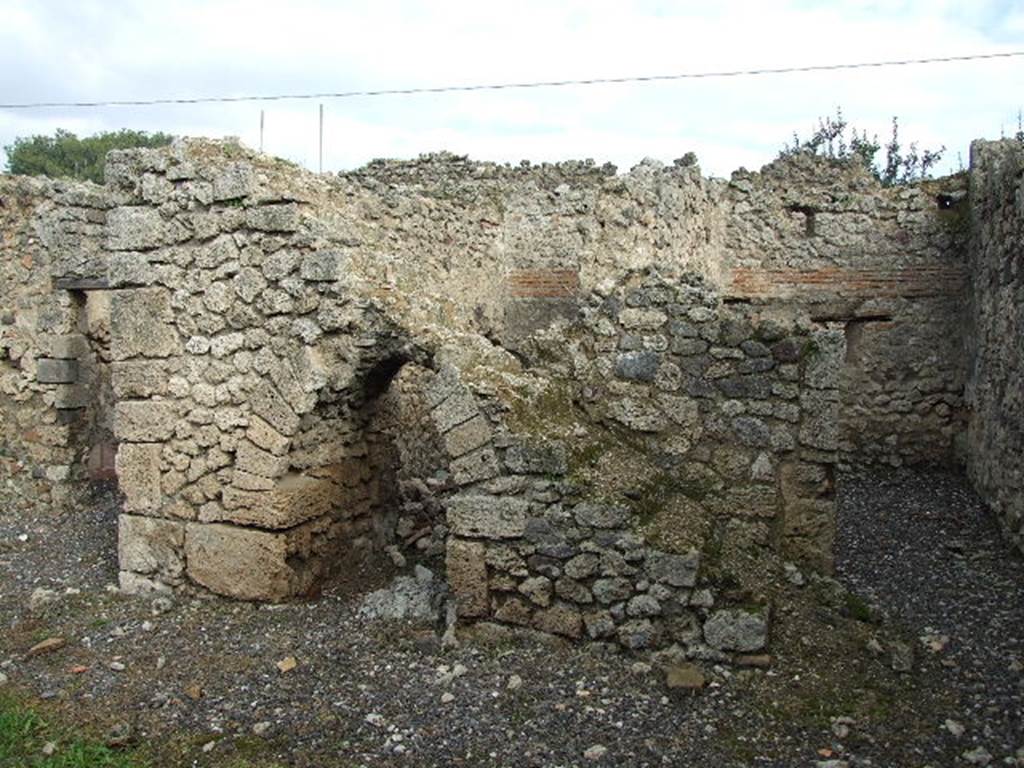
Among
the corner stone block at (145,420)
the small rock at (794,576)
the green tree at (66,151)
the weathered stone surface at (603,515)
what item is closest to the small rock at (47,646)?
the corner stone block at (145,420)

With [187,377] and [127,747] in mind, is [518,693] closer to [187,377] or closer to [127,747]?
[127,747]

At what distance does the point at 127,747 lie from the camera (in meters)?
4.17

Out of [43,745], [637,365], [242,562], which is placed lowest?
[43,745]

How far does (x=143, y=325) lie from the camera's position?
5.98 metres

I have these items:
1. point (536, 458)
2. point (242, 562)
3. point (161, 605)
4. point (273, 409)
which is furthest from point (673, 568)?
point (161, 605)

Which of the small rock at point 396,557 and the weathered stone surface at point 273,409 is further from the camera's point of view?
the small rock at point 396,557

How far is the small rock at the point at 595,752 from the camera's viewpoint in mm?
3920

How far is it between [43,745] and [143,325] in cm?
277

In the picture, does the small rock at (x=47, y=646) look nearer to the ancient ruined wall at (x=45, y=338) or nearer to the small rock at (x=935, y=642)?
the ancient ruined wall at (x=45, y=338)

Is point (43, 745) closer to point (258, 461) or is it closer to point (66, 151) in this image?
point (258, 461)

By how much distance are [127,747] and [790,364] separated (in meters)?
3.91

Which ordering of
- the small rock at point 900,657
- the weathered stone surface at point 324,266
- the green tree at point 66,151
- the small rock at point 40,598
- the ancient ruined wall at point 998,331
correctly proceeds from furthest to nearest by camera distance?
the green tree at point 66,151 → the ancient ruined wall at point 998,331 → the small rock at point 40,598 → the weathered stone surface at point 324,266 → the small rock at point 900,657

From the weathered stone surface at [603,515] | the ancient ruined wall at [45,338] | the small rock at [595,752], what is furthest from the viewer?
the ancient ruined wall at [45,338]

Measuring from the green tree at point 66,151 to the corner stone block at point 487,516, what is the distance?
1375 inches
